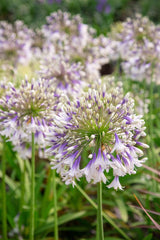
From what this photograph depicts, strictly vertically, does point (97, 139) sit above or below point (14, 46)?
below

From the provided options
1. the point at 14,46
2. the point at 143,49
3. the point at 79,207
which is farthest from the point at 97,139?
the point at 14,46

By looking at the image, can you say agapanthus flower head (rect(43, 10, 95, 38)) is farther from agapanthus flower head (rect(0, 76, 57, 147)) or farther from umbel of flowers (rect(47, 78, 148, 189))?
umbel of flowers (rect(47, 78, 148, 189))

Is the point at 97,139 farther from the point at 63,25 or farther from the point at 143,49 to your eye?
the point at 63,25

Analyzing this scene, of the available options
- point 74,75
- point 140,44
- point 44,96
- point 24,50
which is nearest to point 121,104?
point 44,96

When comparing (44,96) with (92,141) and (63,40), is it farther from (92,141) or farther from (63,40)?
(63,40)

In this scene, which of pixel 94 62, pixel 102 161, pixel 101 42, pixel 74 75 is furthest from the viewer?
pixel 101 42
